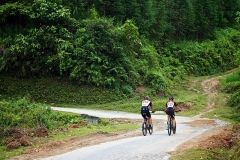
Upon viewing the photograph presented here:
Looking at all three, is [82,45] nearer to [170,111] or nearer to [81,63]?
[81,63]

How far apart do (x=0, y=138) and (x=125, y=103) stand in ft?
59.7

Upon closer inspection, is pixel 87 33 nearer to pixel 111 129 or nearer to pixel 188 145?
pixel 111 129

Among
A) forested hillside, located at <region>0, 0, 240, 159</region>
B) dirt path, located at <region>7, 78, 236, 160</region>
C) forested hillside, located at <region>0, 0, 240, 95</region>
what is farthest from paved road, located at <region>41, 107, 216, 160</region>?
forested hillside, located at <region>0, 0, 240, 95</region>

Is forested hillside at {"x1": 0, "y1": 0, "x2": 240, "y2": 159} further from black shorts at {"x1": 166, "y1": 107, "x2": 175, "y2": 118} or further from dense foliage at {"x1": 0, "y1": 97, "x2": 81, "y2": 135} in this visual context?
black shorts at {"x1": 166, "y1": 107, "x2": 175, "y2": 118}

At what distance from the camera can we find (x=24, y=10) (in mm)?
35500

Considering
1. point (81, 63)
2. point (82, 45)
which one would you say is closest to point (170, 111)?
point (81, 63)

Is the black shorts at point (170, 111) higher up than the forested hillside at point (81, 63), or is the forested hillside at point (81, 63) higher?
the forested hillside at point (81, 63)

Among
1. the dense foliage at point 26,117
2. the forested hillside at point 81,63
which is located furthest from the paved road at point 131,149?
the forested hillside at point 81,63

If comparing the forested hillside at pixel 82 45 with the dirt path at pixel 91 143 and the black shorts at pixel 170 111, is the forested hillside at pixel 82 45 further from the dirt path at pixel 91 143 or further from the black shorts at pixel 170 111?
the black shorts at pixel 170 111

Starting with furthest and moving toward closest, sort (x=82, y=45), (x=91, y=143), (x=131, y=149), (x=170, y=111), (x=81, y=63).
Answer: (x=82, y=45)
(x=81, y=63)
(x=170, y=111)
(x=91, y=143)
(x=131, y=149)

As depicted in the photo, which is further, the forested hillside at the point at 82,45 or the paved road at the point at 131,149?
the forested hillside at the point at 82,45

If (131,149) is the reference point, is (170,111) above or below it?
above

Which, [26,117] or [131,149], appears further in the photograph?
[26,117]

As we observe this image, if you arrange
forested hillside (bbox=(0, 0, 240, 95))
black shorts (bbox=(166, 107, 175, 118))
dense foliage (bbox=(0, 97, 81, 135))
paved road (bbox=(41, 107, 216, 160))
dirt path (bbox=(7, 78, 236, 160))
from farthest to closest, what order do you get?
forested hillside (bbox=(0, 0, 240, 95)) < dense foliage (bbox=(0, 97, 81, 135)) < black shorts (bbox=(166, 107, 175, 118)) < dirt path (bbox=(7, 78, 236, 160)) < paved road (bbox=(41, 107, 216, 160))
